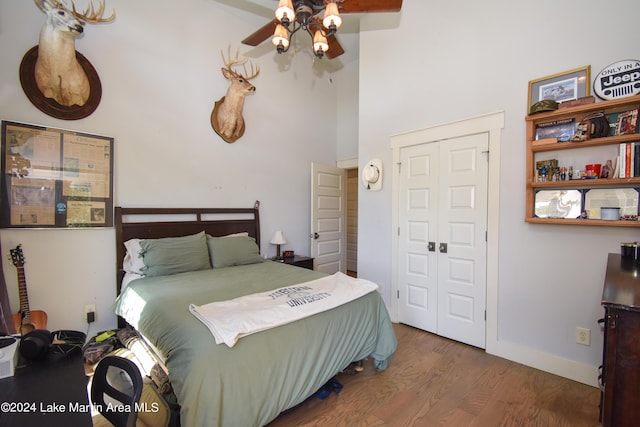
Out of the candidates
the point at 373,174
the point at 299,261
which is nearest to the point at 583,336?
the point at 373,174

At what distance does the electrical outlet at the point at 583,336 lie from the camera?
7.26 ft

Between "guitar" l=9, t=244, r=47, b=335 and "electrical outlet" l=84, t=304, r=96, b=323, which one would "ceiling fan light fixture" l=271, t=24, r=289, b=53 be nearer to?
"guitar" l=9, t=244, r=47, b=335

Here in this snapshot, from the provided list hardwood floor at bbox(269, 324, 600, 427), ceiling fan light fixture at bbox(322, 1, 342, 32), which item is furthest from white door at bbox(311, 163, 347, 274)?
ceiling fan light fixture at bbox(322, 1, 342, 32)

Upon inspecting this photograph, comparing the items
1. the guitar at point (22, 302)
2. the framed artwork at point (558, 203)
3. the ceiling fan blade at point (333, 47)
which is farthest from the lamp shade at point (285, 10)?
the guitar at point (22, 302)

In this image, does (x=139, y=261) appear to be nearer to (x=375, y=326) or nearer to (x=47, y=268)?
(x=47, y=268)

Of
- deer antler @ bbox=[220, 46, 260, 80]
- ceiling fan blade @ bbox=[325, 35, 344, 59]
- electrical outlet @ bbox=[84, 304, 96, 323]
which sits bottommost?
electrical outlet @ bbox=[84, 304, 96, 323]

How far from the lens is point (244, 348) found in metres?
1.51

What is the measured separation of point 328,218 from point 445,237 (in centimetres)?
212

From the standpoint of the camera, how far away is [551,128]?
2346mm

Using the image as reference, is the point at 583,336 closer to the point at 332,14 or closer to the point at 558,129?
the point at 558,129

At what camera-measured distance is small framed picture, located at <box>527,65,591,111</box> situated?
86.8 inches

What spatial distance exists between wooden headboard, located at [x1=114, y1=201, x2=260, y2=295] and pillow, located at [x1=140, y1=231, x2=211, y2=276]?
0.17 meters

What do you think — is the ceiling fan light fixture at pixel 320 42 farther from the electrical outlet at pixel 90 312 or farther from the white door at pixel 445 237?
the electrical outlet at pixel 90 312

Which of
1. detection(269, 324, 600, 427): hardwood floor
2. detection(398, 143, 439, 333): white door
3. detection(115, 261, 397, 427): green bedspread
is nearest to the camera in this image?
detection(115, 261, 397, 427): green bedspread
